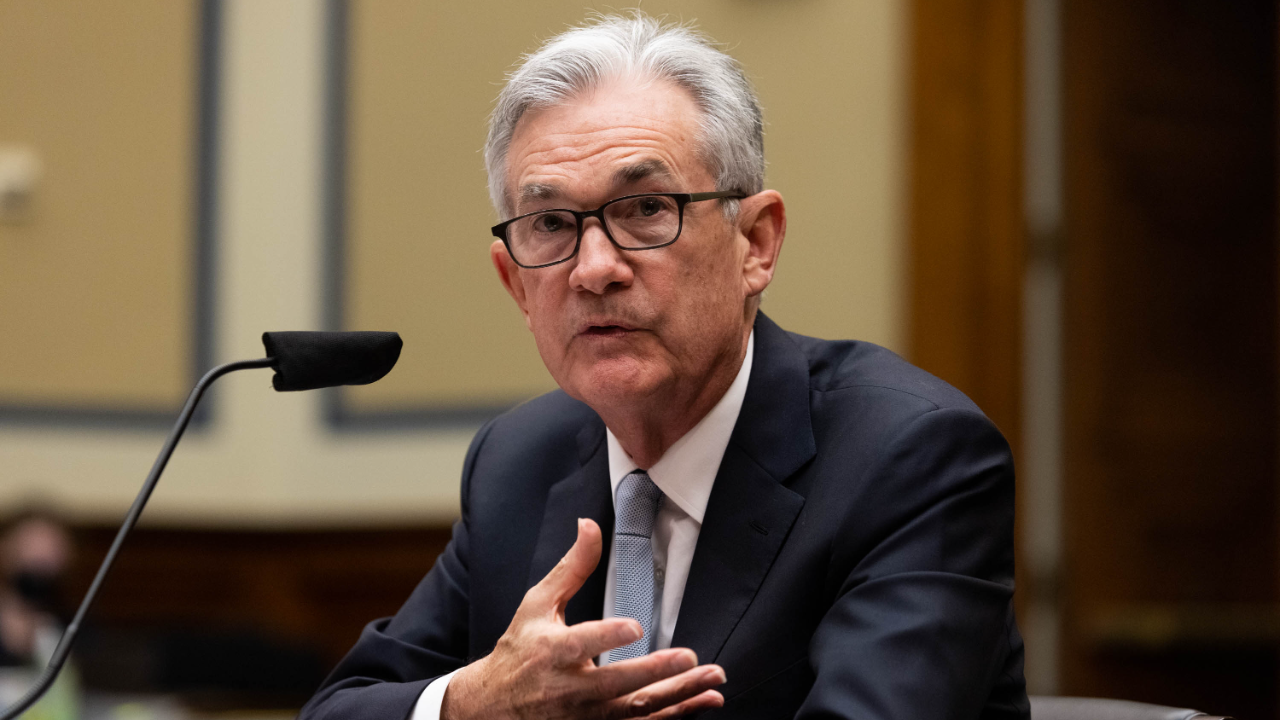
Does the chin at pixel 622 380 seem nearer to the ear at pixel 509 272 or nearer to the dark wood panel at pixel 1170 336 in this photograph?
the ear at pixel 509 272

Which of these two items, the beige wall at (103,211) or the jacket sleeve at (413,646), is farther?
the beige wall at (103,211)

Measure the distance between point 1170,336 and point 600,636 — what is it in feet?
10.7

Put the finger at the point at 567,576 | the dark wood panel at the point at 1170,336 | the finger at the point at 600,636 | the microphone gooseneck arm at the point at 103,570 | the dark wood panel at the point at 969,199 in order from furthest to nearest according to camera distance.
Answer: the dark wood panel at the point at 1170,336, the dark wood panel at the point at 969,199, the finger at the point at 567,576, the finger at the point at 600,636, the microphone gooseneck arm at the point at 103,570

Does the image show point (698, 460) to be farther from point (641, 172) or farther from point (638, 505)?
point (641, 172)

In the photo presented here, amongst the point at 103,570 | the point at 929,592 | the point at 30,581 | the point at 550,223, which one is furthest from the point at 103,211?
the point at 929,592

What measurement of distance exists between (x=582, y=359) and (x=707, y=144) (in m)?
0.32

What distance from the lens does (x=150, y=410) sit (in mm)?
4734

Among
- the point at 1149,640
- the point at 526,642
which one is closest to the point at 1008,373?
the point at 1149,640

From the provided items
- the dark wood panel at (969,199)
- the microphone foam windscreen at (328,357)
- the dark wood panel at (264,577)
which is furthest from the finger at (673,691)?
the dark wood panel at (264,577)

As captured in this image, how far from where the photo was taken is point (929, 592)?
131cm

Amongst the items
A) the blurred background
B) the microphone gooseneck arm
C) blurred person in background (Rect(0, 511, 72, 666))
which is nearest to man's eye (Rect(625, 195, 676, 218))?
the microphone gooseneck arm

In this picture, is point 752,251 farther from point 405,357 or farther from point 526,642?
point 405,357

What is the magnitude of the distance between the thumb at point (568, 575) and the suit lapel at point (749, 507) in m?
0.19

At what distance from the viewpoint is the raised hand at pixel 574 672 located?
1249mm
